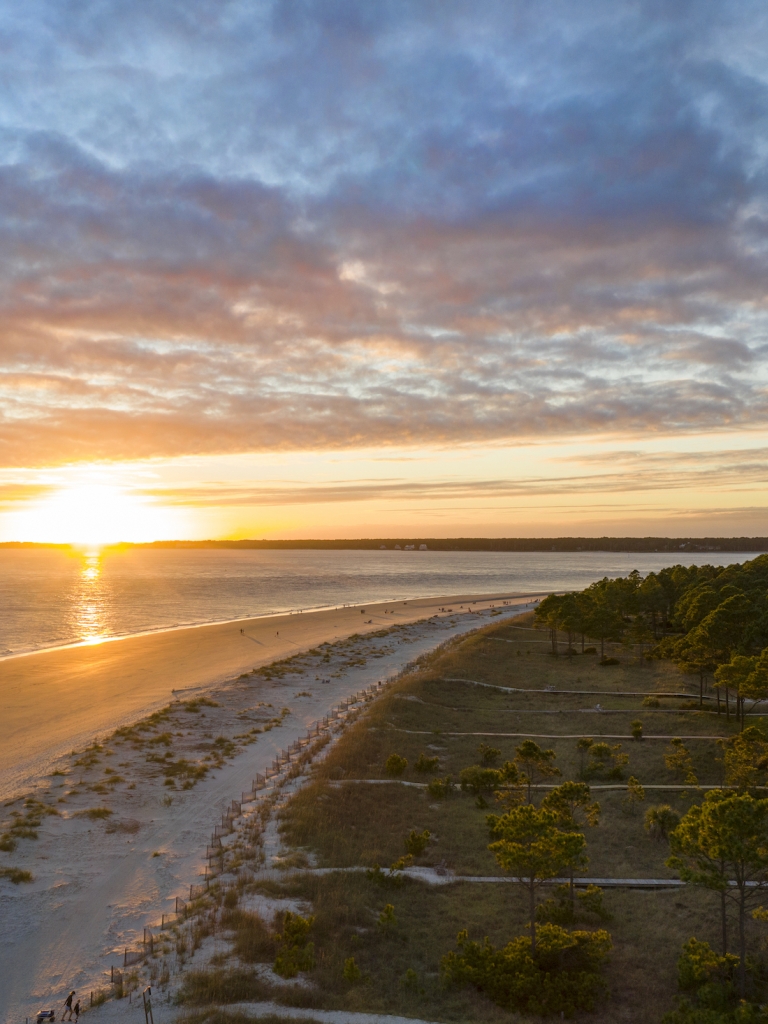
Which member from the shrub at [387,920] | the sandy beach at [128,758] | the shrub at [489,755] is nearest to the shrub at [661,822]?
the shrub at [489,755]

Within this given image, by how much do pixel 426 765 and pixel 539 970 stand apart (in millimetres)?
16511

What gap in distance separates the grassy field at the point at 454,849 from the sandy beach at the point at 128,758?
4.70 metres

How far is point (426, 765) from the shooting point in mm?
32781

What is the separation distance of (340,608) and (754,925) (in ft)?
364

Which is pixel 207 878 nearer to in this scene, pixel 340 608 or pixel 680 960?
pixel 680 960

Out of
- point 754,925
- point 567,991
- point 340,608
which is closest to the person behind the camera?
point 567,991

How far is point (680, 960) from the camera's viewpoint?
53.3 ft

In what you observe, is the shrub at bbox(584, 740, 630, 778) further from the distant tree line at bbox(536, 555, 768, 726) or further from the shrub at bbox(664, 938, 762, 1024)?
the shrub at bbox(664, 938, 762, 1024)

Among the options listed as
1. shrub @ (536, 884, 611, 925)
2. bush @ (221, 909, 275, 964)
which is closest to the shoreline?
bush @ (221, 909, 275, 964)

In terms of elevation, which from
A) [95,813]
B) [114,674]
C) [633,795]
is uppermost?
[633,795]

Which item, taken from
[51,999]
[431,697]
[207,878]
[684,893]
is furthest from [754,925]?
[431,697]

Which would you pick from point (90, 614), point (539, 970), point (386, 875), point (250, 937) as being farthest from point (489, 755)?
point (90, 614)

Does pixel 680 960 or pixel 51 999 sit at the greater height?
pixel 680 960

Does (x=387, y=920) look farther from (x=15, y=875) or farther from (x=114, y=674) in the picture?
(x=114, y=674)
